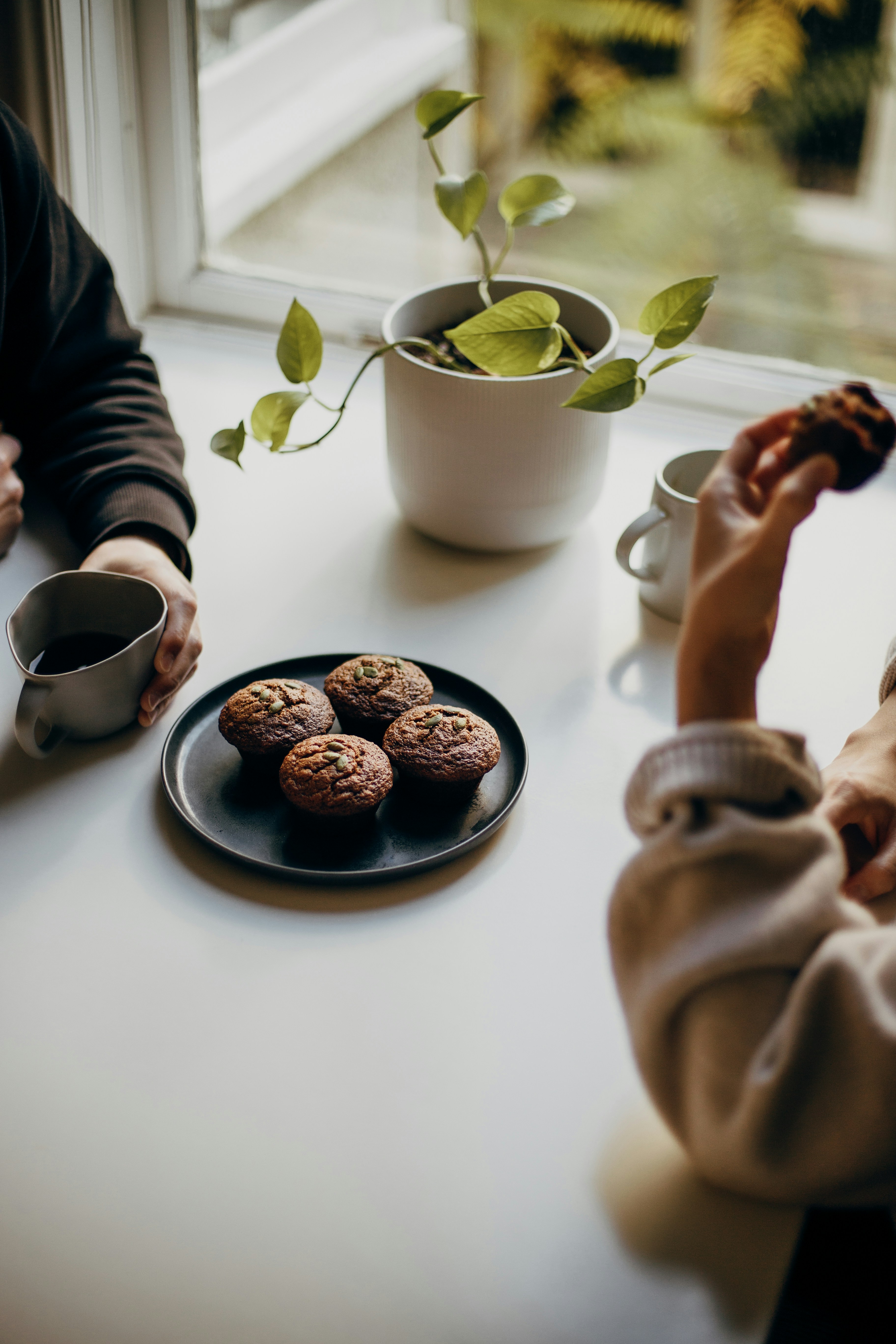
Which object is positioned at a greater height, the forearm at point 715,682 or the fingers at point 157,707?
the forearm at point 715,682

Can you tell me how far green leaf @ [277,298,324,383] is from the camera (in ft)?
2.86

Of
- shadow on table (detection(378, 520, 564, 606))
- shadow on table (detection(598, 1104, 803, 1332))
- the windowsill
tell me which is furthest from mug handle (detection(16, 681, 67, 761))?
the windowsill

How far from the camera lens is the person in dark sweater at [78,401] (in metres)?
0.97

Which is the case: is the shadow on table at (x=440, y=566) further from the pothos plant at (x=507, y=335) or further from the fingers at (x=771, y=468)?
the fingers at (x=771, y=468)

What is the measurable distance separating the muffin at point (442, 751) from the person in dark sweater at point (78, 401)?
0.76 ft

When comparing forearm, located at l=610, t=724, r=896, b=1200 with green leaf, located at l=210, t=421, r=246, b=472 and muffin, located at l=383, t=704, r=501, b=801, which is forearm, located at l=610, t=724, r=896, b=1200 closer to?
muffin, located at l=383, t=704, r=501, b=801

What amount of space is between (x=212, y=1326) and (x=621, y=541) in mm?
668

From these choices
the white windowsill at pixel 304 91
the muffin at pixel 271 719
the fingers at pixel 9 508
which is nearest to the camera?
the muffin at pixel 271 719

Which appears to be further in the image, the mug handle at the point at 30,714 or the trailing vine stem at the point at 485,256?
the trailing vine stem at the point at 485,256

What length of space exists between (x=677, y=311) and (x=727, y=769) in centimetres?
51

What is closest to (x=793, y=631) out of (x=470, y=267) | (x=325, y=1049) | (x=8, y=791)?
(x=325, y=1049)

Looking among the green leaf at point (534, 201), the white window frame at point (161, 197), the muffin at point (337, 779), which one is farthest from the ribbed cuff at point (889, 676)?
the white window frame at point (161, 197)

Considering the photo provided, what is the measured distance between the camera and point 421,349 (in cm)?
A: 100

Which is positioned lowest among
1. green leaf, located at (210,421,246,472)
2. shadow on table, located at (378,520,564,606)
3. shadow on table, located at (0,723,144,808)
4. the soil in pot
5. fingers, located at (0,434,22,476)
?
shadow on table, located at (0,723,144,808)
